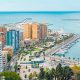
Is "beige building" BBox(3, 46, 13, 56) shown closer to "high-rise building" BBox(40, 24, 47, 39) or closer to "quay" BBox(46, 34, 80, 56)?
"quay" BBox(46, 34, 80, 56)

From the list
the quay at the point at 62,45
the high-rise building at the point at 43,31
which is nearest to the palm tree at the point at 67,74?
the quay at the point at 62,45

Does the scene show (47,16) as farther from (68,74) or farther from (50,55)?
(68,74)

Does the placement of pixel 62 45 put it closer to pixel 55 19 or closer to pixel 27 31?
pixel 27 31

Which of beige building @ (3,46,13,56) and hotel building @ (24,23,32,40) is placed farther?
hotel building @ (24,23,32,40)

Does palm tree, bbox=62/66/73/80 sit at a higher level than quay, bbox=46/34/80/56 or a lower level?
higher

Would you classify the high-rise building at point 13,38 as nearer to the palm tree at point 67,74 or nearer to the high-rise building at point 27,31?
the high-rise building at point 27,31

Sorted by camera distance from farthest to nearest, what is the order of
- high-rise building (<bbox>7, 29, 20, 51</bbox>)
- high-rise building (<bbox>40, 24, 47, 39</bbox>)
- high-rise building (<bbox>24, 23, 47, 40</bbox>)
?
1. high-rise building (<bbox>40, 24, 47, 39</bbox>)
2. high-rise building (<bbox>24, 23, 47, 40</bbox>)
3. high-rise building (<bbox>7, 29, 20, 51</bbox>)

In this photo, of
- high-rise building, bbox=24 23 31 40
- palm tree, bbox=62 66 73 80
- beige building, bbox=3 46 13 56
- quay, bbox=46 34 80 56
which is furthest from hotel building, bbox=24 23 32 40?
palm tree, bbox=62 66 73 80

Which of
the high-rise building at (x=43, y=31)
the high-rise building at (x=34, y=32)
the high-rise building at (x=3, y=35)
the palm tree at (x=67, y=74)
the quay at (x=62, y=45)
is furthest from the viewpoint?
the high-rise building at (x=43, y=31)

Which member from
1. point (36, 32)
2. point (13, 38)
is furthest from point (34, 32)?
point (13, 38)
